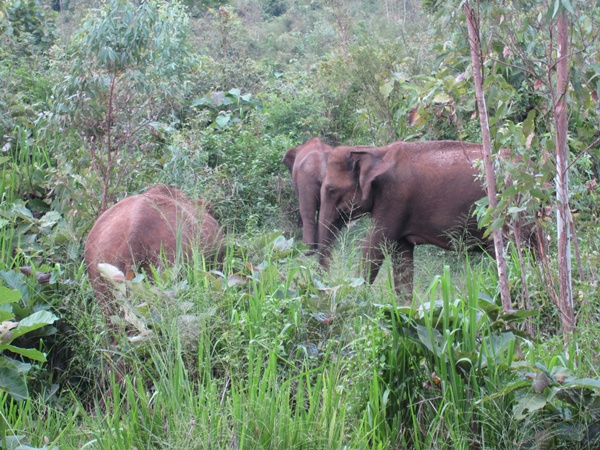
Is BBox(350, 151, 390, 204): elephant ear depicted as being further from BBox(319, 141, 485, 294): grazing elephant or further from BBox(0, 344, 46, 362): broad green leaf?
BBox(0, 344, 46, 362): broad green leaf

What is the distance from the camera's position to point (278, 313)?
427 centimetres

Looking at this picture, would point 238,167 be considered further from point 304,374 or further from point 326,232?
point 304,374

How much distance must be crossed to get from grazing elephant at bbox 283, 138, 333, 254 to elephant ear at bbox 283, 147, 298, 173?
23cm

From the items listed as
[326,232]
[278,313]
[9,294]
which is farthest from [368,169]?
[9,294]

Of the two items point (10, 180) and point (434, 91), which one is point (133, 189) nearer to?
point (10, 180)

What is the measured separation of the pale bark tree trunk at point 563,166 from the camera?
14.0ft

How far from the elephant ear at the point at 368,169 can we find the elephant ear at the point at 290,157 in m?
1.65

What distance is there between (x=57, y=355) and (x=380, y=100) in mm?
6179

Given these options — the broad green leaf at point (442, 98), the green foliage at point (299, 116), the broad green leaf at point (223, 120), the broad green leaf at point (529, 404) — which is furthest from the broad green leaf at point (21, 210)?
the green foliage at point (299, 116)

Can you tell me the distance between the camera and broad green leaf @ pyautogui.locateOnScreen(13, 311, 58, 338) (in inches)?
177

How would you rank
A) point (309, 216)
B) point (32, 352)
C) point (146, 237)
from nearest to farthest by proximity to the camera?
point (32, 352), point (146, 237), point (309, 216)

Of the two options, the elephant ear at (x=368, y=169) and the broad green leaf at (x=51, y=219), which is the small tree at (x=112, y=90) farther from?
the elephant ear at (x=368, y=169)

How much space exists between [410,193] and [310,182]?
1558 millimetres

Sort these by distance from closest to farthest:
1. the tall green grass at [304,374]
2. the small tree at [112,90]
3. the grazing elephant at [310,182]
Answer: the tall green grass at [304,374] → the small tree at [112,90] → the grazing elephant at [310,182]
